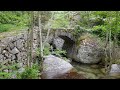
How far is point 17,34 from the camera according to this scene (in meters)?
8.44

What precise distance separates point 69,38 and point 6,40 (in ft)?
16.2

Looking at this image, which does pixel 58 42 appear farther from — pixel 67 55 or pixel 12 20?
pixel 12 20

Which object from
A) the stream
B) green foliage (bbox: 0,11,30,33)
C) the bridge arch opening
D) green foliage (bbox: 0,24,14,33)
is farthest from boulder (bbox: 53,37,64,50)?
green foliage (bbox: 0,24,14,33)

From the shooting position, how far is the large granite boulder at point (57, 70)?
24.0 feet

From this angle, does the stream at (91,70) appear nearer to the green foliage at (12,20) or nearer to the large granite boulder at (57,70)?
the large granite boulder at (57,70)

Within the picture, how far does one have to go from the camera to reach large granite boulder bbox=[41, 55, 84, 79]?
288 inches

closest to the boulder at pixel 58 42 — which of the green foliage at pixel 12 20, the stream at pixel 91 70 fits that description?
the stream at pixel 91 70

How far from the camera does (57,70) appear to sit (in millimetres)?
7863

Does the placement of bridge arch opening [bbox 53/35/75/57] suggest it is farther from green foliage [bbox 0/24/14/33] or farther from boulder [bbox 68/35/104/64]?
green foliage [bbox 0/24/14/33]

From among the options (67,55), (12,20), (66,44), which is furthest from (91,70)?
(12,20)
